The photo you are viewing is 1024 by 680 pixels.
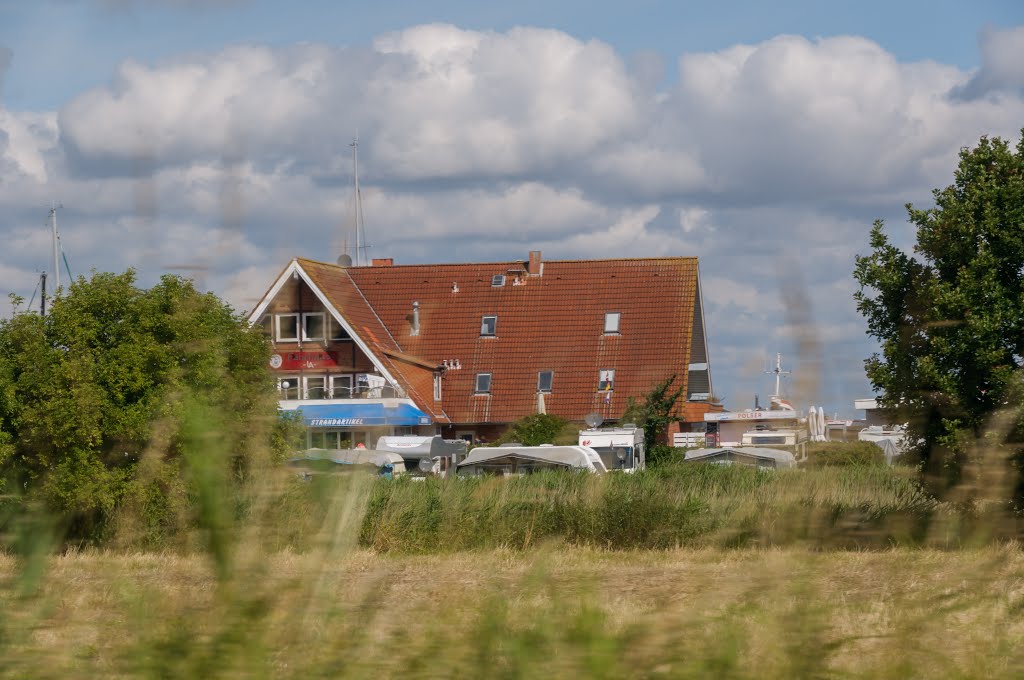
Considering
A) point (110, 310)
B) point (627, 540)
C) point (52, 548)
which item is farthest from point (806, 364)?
point (110, 310)

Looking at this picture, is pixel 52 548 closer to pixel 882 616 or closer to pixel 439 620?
pixel 439 620

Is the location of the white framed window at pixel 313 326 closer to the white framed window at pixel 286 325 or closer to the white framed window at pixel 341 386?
the white framed window at pixel 286 325

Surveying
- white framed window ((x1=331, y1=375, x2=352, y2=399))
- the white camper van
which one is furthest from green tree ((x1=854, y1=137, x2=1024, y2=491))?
white framed window ((x1=331, y1=375, x2=352, y2=399))

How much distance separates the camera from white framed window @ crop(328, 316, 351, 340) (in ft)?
5.69

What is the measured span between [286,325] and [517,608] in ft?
1.80

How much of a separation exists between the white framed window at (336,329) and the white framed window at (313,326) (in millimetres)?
19

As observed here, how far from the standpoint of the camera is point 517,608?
5.95ft

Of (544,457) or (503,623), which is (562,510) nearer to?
(544,457)

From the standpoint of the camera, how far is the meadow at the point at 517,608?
5.43 ft

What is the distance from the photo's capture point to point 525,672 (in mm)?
1667

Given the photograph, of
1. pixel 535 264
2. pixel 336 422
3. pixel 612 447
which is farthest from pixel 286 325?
pixel 535 264

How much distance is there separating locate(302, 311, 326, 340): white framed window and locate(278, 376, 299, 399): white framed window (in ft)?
0.26

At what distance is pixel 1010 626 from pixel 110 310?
15.8 m

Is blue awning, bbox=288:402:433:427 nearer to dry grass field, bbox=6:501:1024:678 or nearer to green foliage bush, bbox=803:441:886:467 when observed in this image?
dry grass field, bbox=6:501:1024:678
